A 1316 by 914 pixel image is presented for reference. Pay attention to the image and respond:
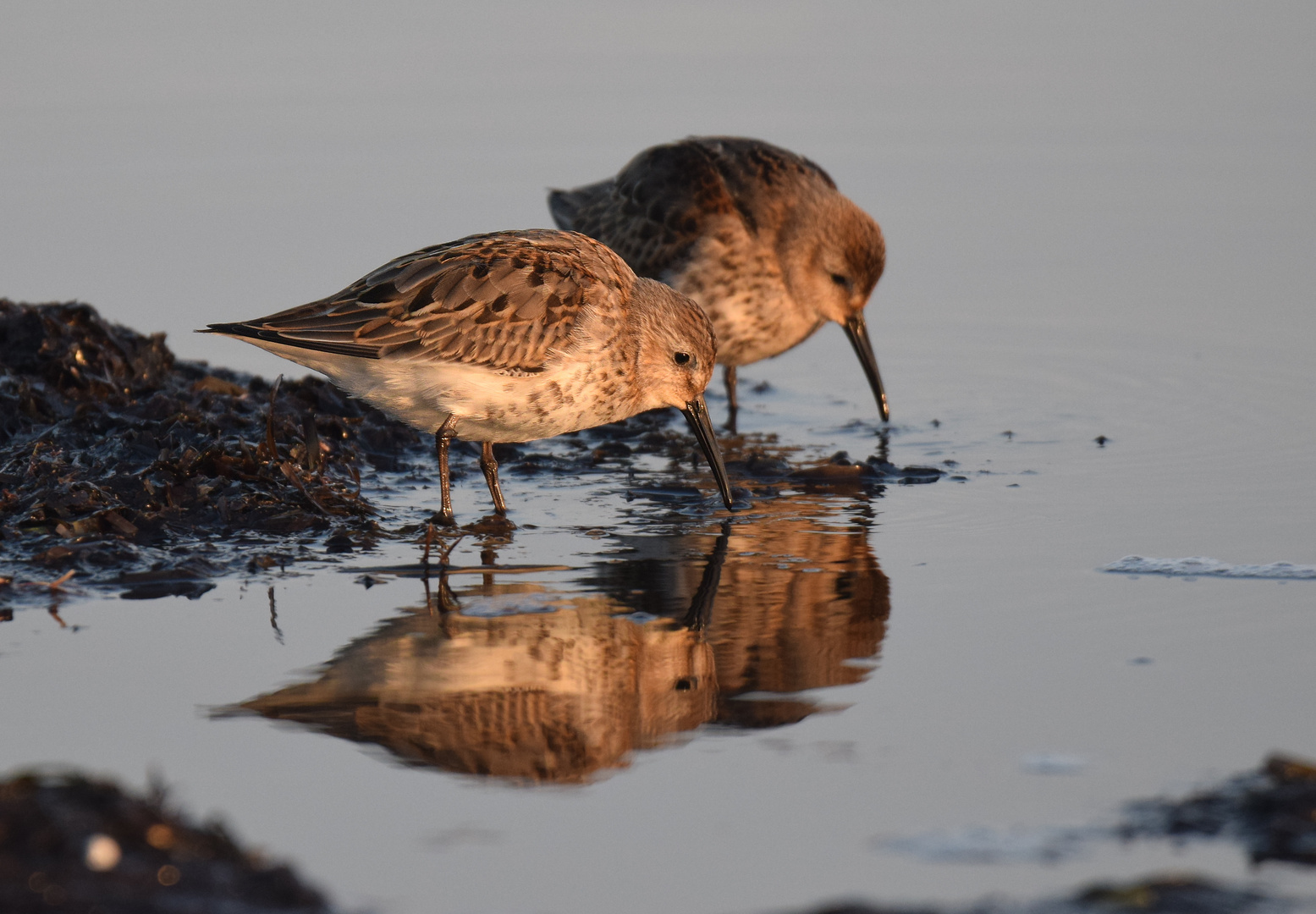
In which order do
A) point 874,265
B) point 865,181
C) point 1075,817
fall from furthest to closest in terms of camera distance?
point 865,181 → point 874,265 → point 1075,817

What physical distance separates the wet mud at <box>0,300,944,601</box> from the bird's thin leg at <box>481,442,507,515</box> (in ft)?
1.34

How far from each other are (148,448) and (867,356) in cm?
432

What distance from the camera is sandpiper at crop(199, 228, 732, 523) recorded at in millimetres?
7254

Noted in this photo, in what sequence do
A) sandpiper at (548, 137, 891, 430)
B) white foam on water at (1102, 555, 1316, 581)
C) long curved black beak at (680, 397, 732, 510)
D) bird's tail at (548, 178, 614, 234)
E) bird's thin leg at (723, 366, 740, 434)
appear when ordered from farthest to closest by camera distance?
bird's tail at (548, 178, 614, 234), bird's thin leg at (723, 366, 740, 434), sandpiper at (548, 137, 891, 430), long curved black beak at (680, 397, 732, 510), white foam on water at (1102, 555, 1316, 581)

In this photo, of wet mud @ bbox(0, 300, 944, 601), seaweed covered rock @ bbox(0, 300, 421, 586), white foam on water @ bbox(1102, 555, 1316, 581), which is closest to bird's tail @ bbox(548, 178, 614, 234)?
wet mud @ bbox(0, 300, 944, 601)

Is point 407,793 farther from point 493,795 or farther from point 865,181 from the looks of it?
point 865,181

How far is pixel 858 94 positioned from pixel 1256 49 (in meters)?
3.83

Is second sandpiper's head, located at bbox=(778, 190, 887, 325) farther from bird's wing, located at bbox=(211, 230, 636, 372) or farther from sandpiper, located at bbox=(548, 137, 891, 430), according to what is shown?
bird's wing, located at bbox=(211, 230, 636, 372)

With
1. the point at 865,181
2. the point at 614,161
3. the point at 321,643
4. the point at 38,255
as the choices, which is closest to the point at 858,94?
the point at 865,181

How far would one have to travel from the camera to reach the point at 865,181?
12.7 m

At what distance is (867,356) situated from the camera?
9.98 meters

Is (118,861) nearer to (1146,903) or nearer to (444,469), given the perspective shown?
(1146,903)

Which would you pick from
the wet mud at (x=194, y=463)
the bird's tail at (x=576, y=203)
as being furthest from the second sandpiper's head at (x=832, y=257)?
the bird's tail at (x=576, y=203)

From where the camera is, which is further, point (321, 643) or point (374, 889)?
point (321, 643)
